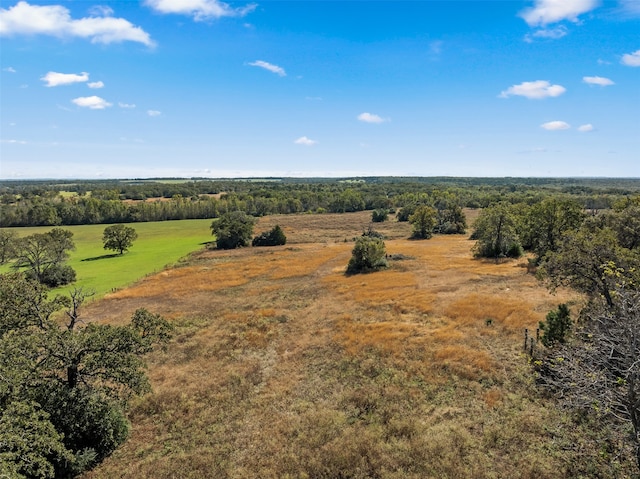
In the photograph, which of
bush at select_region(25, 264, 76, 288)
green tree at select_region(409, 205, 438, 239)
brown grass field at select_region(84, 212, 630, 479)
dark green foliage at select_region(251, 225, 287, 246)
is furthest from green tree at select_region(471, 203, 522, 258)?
bush at select_region(25, 264, 76, 288)

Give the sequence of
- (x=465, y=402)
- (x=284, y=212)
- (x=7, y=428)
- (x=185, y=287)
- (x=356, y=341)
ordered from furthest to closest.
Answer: (x=284, y=212) → (x=185, y=287) → (x=356, y=341) → (x=465, y=402) → (x=7, y=428)

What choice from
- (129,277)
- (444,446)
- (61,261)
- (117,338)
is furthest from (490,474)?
(61,261)

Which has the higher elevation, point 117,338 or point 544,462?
point 117,338

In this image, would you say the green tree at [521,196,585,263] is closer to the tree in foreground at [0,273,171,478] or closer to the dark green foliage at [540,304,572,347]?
the dark green foliage at [540,304,572,347]

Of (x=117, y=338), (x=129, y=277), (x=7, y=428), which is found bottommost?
(x=129, y=277)

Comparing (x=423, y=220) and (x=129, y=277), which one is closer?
(x=129, y=277)

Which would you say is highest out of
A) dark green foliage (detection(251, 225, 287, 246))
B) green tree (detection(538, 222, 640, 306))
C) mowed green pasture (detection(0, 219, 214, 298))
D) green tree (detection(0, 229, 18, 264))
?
green tree (detection(538, 222, 640, 306))

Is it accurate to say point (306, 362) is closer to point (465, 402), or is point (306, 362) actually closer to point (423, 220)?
point (465, 402)
